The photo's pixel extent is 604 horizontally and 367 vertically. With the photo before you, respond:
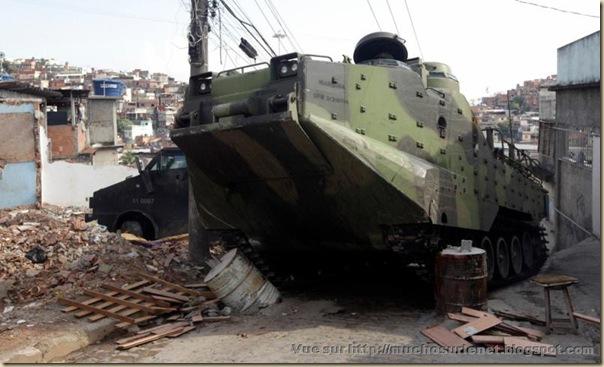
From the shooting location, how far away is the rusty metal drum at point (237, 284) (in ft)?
26.5

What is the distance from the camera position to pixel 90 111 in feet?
125

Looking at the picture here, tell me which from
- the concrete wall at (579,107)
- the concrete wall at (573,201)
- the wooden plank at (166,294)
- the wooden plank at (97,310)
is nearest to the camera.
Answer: the wooden plank at (97,310)

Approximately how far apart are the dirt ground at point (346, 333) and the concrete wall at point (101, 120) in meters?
31.0

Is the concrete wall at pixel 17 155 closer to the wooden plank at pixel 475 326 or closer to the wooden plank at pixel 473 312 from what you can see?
the wooden plank at pixel 473 312

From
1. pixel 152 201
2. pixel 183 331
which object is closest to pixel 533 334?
pixel 183 331

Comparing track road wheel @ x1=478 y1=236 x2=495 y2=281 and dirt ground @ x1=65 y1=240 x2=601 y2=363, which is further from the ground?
track road wheel @ x1=478 y1=236 x2=495 y2=281

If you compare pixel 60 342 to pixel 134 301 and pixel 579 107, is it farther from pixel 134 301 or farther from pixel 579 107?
pixel 579 107

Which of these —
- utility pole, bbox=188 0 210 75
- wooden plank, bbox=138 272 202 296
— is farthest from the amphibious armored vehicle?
utility pole, bbox=188 0 210 75

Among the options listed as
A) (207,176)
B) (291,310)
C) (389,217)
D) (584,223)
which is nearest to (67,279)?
(207,176)

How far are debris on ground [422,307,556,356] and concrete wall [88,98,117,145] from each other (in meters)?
33.7

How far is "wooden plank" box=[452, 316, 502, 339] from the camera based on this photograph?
6.57m

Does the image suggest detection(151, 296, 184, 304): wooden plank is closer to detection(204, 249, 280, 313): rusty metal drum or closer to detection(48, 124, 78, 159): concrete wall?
detection(204, 249, 280, 313): rusty metal drum

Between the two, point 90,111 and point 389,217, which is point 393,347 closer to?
point 389,217

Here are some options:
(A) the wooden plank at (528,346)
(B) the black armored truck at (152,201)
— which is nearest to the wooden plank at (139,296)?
(A) the wooden plank at (528,346)
